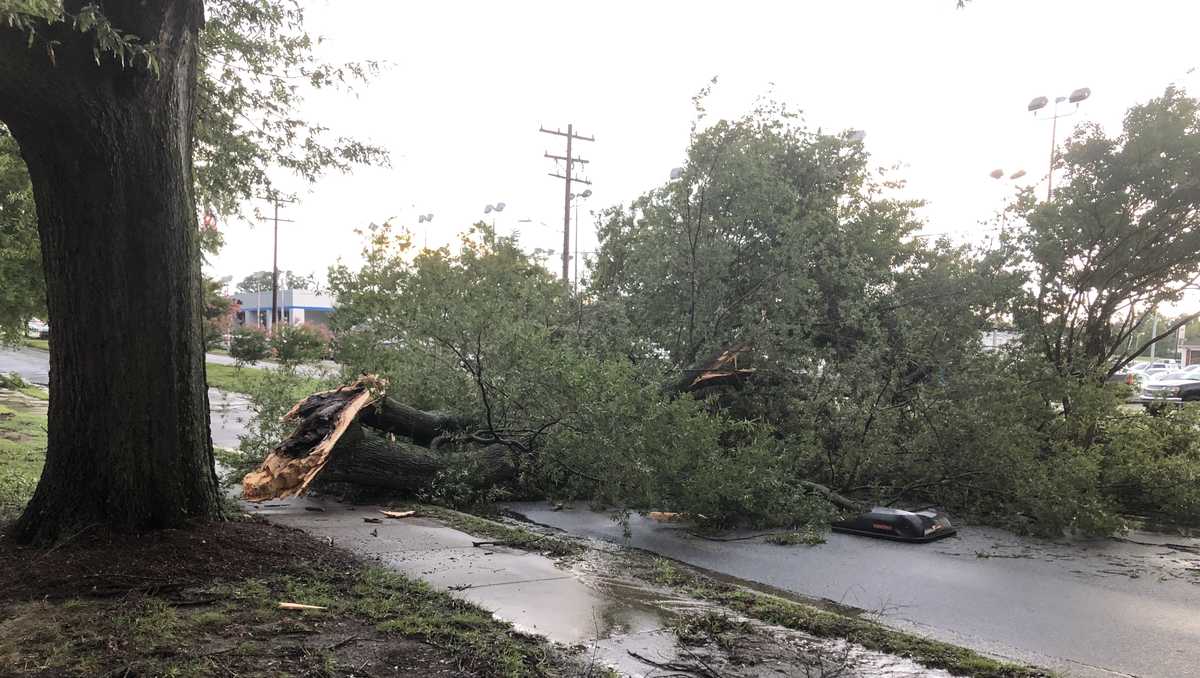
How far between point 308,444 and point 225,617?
3.93 meters

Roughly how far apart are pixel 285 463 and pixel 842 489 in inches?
227

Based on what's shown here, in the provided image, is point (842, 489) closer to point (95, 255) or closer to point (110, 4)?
point (95, 255)

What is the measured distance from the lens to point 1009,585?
230 inches

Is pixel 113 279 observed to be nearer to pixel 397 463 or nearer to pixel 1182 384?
pixel 397 463

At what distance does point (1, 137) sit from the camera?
817 centimetres

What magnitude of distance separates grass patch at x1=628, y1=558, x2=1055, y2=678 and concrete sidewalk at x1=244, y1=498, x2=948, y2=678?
0.39ft

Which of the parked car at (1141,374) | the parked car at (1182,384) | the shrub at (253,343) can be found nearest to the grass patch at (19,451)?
the parked car at (1141,374)

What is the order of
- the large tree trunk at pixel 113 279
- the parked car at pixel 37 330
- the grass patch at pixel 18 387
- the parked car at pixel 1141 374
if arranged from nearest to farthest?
the large tree trunk at pixel 113 279 < the parked car at pixel 1141 374 < the parked car at pixel 37 330 < the grass patch at pixel 18 387

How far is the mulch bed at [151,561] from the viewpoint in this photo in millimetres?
4430

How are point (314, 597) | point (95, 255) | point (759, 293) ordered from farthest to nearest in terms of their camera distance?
point (759, 293), point (95, 255), point (314, 597)

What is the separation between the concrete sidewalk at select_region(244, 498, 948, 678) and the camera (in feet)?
12.8

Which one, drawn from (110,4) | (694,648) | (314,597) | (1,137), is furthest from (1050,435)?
(1,137)

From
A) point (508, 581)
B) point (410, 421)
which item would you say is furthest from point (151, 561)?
point (410, 421)

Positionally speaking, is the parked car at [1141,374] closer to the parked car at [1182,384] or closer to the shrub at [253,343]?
the parked car at [1182,384]
